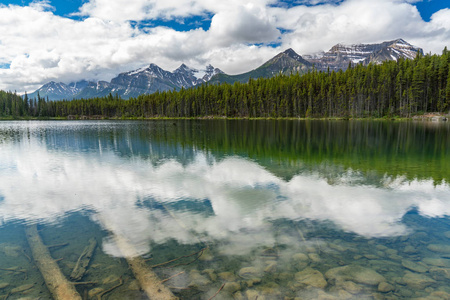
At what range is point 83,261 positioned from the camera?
26.5 ft

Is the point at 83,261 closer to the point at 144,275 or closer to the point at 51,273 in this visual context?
the point at 51,273

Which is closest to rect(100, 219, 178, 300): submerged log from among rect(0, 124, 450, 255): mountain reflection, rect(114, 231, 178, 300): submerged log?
rect(114, 231, 178, 300): submerged log

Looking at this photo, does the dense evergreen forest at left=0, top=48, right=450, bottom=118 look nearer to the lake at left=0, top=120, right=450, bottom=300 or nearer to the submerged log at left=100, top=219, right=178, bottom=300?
the lake at left=0, top=120, right=450, bottom=300

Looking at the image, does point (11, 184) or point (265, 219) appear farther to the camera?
point (11, 184)

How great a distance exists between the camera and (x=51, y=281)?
23.0 feet

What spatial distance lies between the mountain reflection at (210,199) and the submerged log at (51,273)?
1.64m

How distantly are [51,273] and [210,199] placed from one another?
802 centimetres

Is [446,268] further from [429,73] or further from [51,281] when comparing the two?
[429,73]

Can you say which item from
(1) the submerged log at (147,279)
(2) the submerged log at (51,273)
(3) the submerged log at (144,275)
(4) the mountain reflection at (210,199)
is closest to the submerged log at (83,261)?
(2) the submerged log at (51,273)

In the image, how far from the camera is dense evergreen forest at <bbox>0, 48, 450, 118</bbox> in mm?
102438

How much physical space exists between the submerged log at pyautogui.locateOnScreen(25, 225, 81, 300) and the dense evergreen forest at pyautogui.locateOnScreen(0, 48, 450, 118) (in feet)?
400

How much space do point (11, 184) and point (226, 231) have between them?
654 inches

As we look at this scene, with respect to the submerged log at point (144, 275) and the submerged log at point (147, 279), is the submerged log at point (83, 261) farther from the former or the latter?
the submerged log at point (147, 279)

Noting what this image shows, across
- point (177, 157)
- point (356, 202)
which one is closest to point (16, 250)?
point (356, 202)
